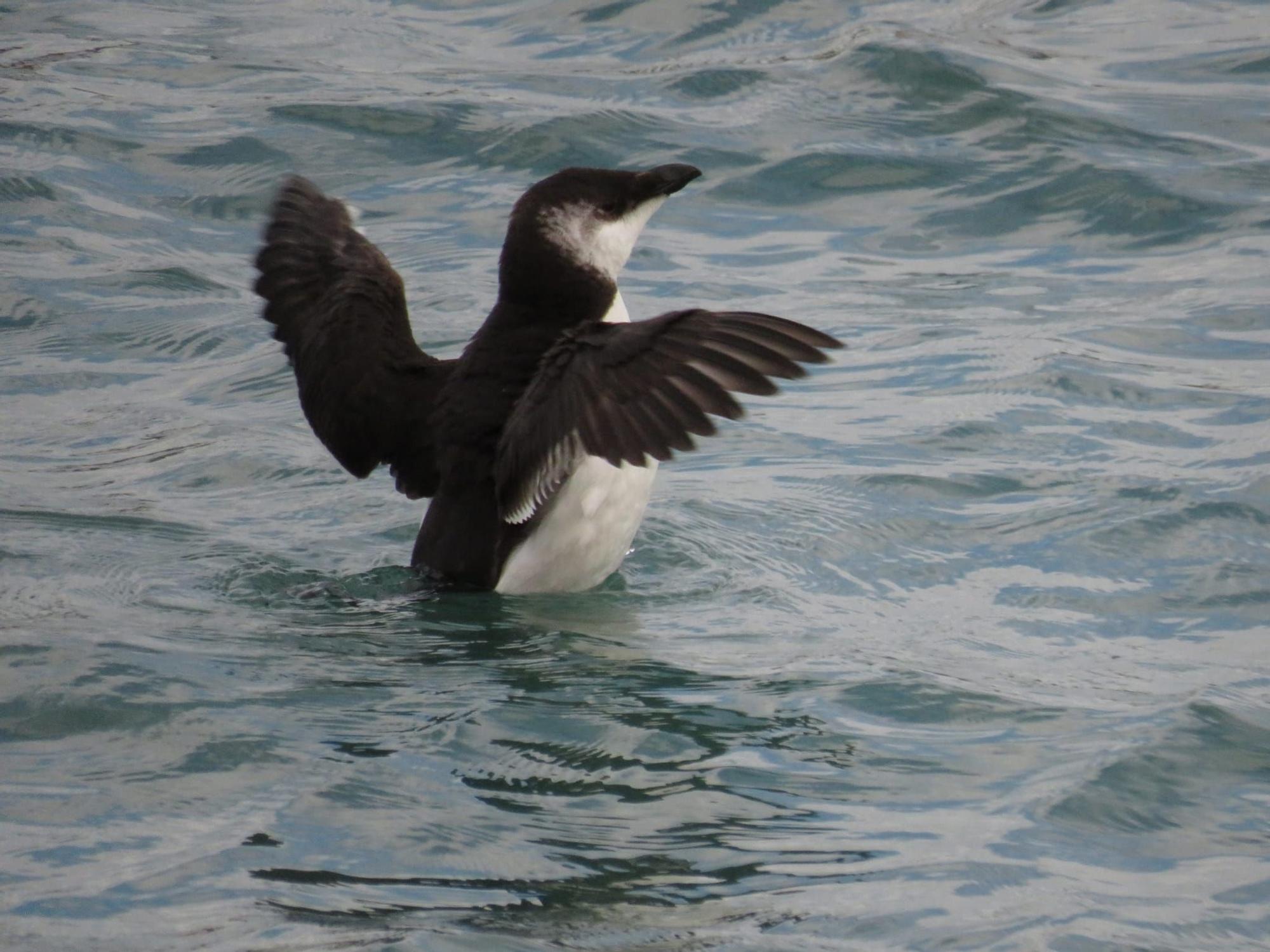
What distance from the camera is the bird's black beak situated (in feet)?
17.6

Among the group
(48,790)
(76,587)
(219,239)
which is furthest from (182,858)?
(219,239)

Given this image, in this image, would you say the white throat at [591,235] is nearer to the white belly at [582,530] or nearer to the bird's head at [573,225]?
the bird's head at [573,225]

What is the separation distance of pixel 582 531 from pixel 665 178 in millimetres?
1093

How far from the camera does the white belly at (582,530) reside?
16.6 feet

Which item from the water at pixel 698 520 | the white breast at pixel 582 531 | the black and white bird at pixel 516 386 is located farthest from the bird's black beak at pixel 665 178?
the water at pixel 698 520

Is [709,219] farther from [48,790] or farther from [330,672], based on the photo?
[48,790]

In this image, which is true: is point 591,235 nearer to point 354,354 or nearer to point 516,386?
point 516,386

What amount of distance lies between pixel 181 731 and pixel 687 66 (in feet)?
23.6

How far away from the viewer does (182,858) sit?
3312 mm

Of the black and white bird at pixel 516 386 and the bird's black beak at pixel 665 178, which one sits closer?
the black and white bird at pixel 516 386

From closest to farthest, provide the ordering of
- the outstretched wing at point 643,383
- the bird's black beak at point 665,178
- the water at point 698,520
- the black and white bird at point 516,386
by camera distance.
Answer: the water at point 698,520
the outstretched wing at point 643,383
the black and white bird at point 516,386
the bird's black beak at point 665,178

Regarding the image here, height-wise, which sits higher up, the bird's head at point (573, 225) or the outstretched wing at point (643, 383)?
the bird's head at point (573, 225)

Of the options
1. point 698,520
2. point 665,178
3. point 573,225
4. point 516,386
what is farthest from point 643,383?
point 698,520

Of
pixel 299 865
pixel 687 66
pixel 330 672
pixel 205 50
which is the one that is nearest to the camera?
pixel 299 865
